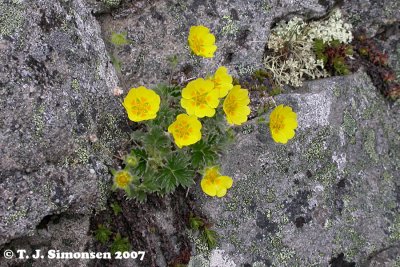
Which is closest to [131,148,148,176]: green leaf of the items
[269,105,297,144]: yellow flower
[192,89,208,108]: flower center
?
[192,89,208,108]: flower center

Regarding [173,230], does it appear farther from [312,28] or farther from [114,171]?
[312,28]

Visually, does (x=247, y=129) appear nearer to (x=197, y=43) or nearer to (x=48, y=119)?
(x=197, y=43)

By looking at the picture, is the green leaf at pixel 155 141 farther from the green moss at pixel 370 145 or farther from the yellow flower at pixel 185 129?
the green moss at pixel 370 145

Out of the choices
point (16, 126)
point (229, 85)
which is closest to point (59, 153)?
point (16, 126)

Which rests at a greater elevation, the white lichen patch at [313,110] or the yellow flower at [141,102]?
the yellow flower at [141,102]

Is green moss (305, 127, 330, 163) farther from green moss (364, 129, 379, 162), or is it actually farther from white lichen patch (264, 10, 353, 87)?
white lichen patch (264, 10, 353, 87)

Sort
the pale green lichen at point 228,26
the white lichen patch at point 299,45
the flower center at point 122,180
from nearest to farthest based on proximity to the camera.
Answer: the flower center at point 122,180 < the pale green lichen at point 228,26 < the white lichen patch at point 299,45

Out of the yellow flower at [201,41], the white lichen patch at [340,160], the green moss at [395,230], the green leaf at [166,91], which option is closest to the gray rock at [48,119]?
the green leaf at [166,91]

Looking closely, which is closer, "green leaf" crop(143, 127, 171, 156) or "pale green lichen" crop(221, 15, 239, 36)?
"green leaf" crop(143, 127, 171, 156)
